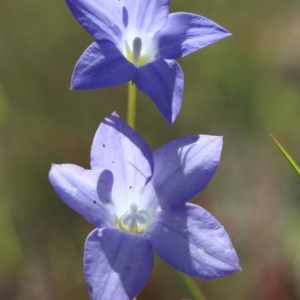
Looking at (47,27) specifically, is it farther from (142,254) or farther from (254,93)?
(142,254)

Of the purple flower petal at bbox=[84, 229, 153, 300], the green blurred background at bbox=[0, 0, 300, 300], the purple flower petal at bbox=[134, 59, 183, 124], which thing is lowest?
the green blurred background at bbox=[0, 0, 300, 300]

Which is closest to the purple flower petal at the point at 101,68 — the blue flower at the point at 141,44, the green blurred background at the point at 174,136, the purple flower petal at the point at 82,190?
the blue flower at the point at 141,44

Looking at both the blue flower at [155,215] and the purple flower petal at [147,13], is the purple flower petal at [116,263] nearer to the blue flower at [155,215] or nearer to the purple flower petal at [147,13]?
the blue flower at [155,215]

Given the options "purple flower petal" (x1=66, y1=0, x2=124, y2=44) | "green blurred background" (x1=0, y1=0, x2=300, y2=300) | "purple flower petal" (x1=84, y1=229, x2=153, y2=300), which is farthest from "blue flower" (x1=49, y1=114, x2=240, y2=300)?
"green blurred background" (x1=0, y1=0, x2=300, y2=300)

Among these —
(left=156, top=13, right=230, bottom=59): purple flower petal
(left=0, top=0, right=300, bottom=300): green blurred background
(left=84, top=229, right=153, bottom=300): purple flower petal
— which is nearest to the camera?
(left=84, top=229, right=153, bottom=300): purple flower petal

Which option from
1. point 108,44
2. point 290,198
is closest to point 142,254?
point 108,44

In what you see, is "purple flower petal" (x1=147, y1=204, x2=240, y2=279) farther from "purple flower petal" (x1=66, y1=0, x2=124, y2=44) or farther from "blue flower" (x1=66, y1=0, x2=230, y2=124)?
"purple flower petal" (x1=66, y1=0, x2=124, y2=44)
